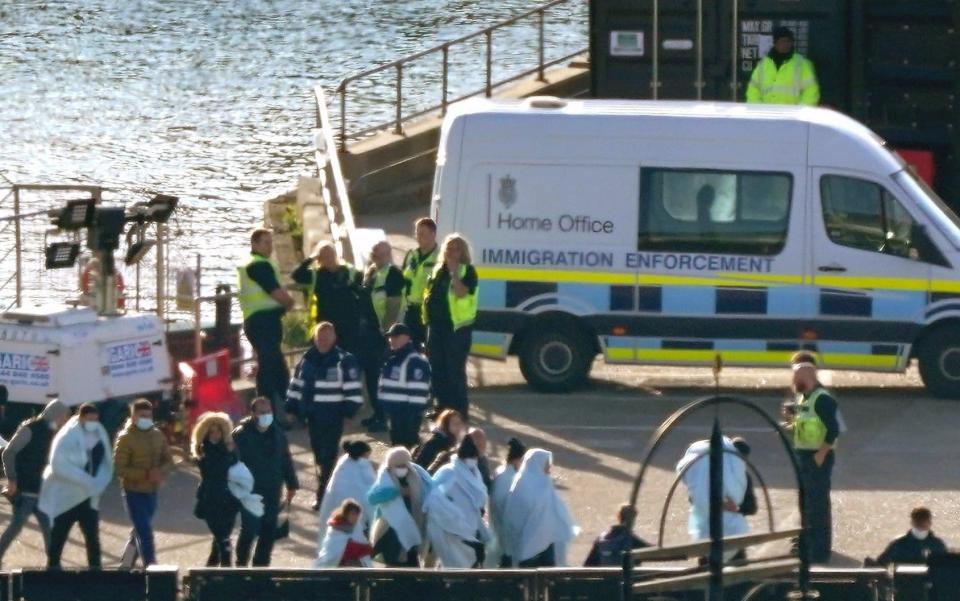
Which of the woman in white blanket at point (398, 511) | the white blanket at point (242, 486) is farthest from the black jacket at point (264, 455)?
the woman in white blanket at point (398, 511)

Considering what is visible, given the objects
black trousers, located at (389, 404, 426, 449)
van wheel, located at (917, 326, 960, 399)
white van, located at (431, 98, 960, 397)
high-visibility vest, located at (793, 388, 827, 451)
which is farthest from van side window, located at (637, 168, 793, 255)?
high-visibility vest, located at (793, 388, 827, 451)

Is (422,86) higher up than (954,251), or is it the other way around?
(422,86)

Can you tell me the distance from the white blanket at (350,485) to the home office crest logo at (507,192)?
16.1ft

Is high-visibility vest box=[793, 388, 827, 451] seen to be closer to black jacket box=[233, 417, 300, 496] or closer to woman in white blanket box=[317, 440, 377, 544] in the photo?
woman in white blanket box=[317, 440, 377, 544]

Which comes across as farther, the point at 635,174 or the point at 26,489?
the point at 635,174

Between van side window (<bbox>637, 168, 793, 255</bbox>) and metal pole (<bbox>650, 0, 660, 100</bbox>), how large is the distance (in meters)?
3.64

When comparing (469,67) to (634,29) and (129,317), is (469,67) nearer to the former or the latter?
(634,29)

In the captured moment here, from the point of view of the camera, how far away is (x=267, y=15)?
4234cm

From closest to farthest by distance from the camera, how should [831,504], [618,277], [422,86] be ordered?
1. [831,504]
2. [618,277]
3. [422,86]

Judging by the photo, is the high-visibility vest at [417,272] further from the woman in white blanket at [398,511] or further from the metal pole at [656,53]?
the metal pole at [656,53]

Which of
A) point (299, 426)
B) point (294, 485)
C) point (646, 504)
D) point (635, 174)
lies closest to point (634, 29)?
point (635, 174)

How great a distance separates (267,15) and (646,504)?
2887 centimetres

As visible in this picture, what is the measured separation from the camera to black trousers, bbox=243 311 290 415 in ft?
55.1

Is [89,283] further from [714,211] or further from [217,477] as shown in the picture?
[714,211]
